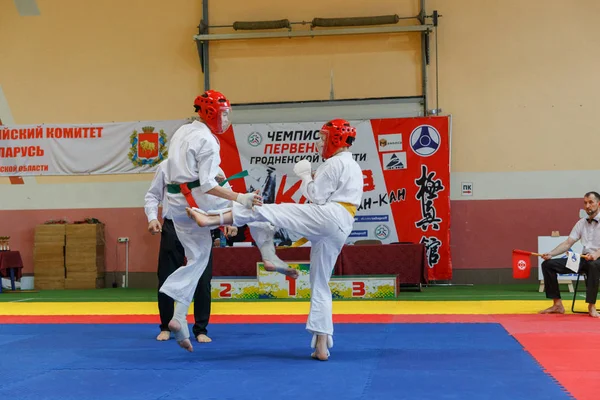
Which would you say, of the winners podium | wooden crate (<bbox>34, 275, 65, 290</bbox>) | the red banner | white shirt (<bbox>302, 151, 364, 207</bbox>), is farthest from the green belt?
wooden crate (<bbox>34, 275, 65, 290</bbox>)

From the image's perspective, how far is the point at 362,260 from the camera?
1052 centimetres

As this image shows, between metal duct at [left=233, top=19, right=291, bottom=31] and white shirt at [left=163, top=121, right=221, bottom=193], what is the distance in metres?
7.77

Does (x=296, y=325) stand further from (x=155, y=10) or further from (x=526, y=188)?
(x=155, y=10)

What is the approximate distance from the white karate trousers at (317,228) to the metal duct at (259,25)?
812cm

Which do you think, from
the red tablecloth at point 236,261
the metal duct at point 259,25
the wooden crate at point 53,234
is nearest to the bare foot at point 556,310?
the red tablecloth at point 236,261

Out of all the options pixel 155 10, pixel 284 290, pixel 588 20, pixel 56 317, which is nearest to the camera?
pixel 56 317

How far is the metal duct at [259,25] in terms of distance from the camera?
12.4 meters

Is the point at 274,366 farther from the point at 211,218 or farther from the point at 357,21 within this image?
the point at 357,21

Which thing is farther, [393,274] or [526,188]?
[526,188]

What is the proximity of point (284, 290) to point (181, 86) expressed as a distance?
4.85 m

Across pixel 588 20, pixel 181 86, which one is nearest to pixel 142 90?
pixel 181 86

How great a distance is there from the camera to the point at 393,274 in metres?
10.4

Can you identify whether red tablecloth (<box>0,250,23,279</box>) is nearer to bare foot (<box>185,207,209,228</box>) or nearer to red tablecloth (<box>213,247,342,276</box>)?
red tablecloth (<box>213,247,342,276</box>)

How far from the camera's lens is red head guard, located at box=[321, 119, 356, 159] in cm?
502
